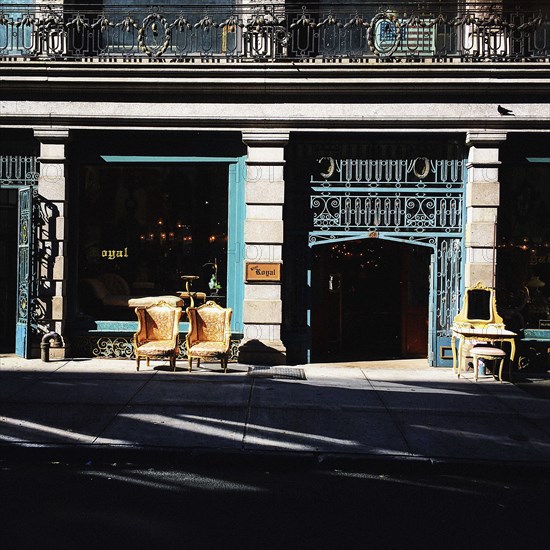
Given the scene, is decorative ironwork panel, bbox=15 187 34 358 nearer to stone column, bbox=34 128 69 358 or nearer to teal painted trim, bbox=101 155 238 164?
stone column, bbox=34 128 69 358

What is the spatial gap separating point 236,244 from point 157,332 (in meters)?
2.25

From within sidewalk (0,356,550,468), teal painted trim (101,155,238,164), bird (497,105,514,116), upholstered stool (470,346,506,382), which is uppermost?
bird (497,105,514,116)

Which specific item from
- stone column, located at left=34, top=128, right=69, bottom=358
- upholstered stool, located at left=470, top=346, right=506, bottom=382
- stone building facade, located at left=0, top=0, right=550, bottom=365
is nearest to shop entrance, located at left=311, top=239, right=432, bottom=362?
stone building facade, located at left=0, top=0, right=550, bottom=365

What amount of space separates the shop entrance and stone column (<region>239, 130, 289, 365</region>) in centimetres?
162

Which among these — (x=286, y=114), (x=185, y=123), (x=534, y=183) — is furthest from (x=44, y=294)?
(x=534, y=183)

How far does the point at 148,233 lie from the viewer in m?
12.6

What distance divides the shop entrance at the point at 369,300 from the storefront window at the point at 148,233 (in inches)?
111

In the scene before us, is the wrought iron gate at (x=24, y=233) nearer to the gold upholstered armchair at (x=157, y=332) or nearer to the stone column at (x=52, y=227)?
the stone column at (x=52, y=227)

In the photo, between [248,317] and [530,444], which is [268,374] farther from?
[530,444]

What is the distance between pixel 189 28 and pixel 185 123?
5.77 ft

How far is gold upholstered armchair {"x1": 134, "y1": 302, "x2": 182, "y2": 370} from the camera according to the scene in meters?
11.2

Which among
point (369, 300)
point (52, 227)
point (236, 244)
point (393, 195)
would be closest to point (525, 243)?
point (393, 195)

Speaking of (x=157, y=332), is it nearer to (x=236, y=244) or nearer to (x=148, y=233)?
(x=148, y=233)

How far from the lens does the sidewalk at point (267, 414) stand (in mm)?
6930
